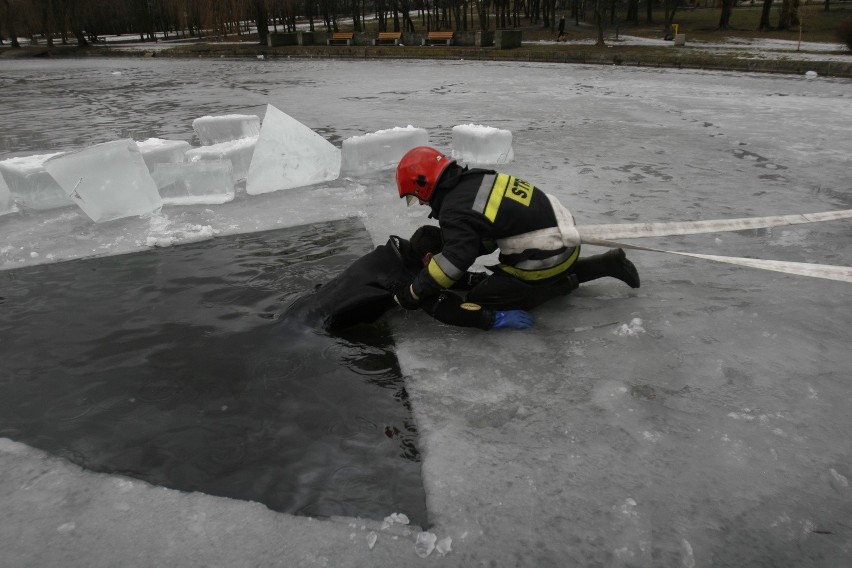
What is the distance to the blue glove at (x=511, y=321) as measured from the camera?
10.1ft

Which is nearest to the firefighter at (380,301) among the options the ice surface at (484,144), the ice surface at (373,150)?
the ice surface at (373,150)

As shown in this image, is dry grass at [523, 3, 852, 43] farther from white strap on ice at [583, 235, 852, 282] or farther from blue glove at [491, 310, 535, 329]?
blue glove at [491, 310, 535, 329]

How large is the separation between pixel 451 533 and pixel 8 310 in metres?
3.09

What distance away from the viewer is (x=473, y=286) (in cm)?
349

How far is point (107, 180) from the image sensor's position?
4934 mm

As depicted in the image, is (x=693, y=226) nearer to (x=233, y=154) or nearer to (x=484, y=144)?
(x=484, y=144)

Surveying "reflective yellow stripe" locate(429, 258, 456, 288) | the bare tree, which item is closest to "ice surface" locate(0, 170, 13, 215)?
"reflective yellow stripe" locate(429, 258, 456, 288)

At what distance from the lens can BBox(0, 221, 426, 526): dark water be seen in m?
2.18

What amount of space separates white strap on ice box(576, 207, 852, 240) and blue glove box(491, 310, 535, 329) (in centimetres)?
55

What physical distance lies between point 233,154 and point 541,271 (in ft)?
13.4

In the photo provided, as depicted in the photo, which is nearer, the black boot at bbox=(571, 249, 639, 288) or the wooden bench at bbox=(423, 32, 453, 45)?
the black boot at bbox=(571, 249, 639, 288)

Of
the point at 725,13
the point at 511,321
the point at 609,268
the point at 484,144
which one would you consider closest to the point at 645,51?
the point at 725,13

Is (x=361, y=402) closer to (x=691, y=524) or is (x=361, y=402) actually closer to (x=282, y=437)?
(x=282, y=437)

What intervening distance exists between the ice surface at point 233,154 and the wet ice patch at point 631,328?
4320 millimetres
